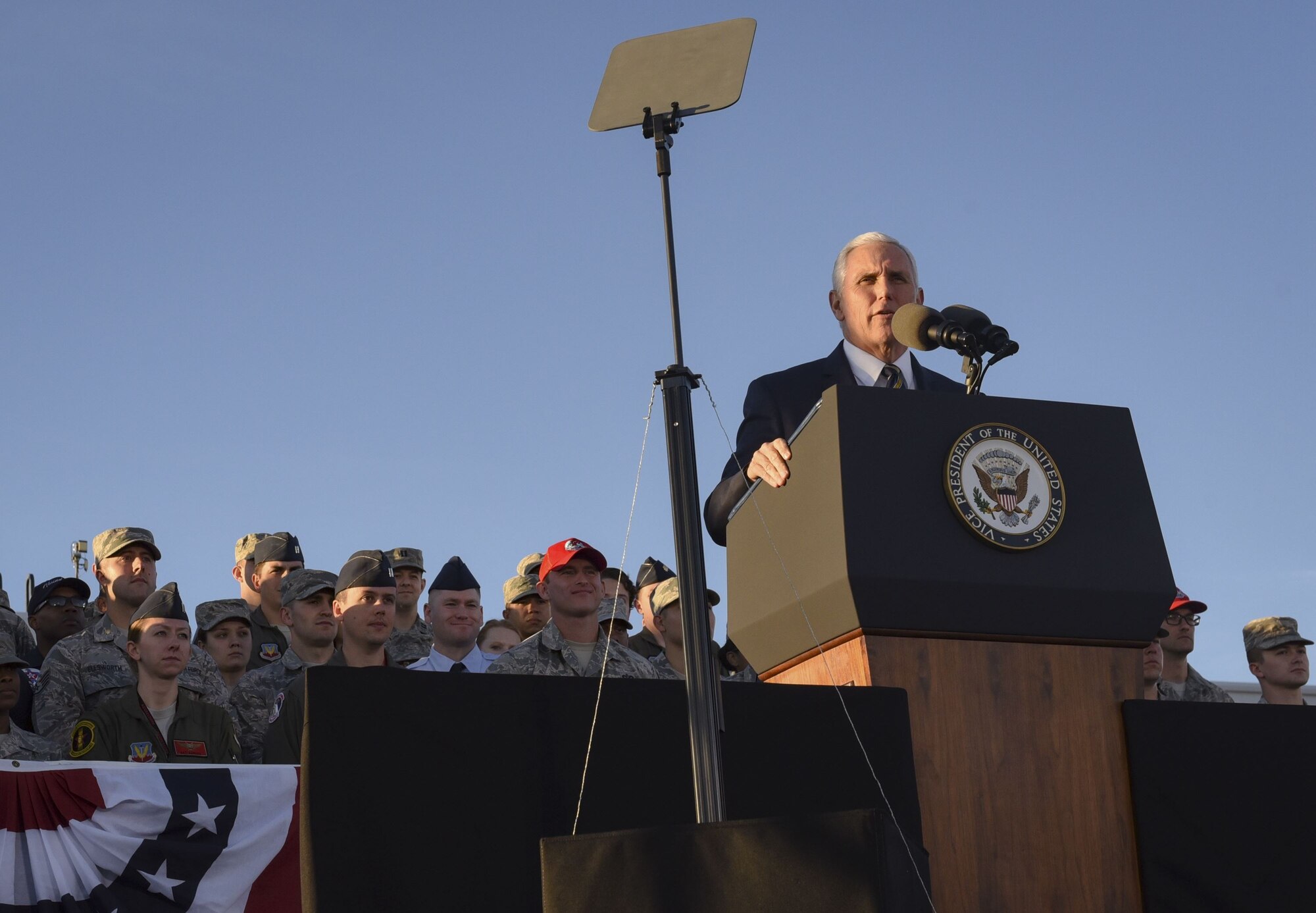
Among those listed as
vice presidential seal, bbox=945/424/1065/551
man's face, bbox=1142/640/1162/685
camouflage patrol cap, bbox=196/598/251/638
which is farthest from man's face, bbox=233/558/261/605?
vice presidential seal, bbox=945/424/1065/551

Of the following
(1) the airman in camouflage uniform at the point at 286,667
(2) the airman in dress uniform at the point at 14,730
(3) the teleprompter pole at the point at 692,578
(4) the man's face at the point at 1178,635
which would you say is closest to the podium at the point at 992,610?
(3) the teleprompter pole at the point at 692,578

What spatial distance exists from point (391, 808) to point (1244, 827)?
1.67 m

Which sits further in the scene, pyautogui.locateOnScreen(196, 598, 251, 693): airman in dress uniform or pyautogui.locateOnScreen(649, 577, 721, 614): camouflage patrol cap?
pyautogui.locateOnScreen(649, 577, 721, 614): camouflage patrol cap

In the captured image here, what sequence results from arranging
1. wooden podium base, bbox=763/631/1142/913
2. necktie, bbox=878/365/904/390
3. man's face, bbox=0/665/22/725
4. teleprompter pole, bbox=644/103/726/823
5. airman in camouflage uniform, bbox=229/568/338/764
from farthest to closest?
airman in camouflage uniform, bbox=229/568/338/764, man's face, bbox=0/665/22/725, necktie, bbox=878/365/904/390, wooden podium base, bbox=763/631/1142/913, teleprompter pole, bbox=644/103/726/823

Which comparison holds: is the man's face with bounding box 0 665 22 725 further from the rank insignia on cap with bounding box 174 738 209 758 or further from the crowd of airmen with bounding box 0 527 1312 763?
the rank insignia on cap with bounding box 174 738 209 758

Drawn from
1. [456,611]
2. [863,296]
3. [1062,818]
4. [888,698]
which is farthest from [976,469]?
[456,611]

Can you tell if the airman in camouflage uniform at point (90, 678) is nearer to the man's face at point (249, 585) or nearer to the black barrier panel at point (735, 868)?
the man's face at point (249, 585)

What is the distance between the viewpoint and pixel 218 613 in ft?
20.7

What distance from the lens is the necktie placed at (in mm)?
3279

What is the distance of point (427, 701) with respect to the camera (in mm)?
2344

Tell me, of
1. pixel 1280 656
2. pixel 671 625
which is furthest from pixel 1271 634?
pixel 671 625

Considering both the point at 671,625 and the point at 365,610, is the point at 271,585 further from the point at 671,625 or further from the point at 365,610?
the point at 671,625

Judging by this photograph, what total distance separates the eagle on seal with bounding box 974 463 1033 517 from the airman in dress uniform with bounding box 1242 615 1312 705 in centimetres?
557

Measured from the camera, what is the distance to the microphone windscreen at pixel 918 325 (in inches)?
109
